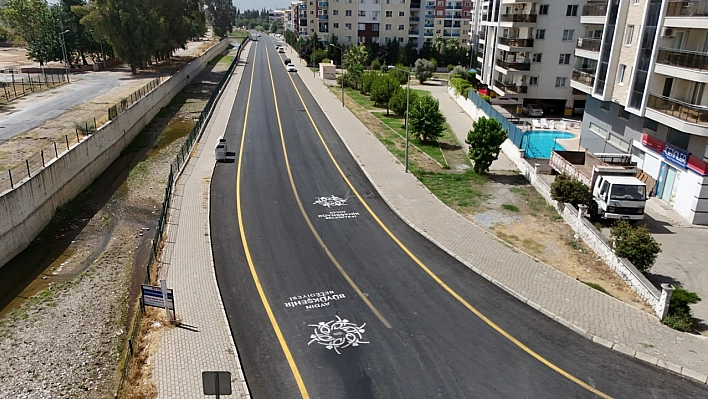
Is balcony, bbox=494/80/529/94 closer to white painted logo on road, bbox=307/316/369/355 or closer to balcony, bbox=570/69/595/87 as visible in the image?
balcony, bbox=570/69/595/87

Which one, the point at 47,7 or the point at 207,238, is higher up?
the point at 47,7

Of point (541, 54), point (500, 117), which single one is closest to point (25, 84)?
point (500, 117)

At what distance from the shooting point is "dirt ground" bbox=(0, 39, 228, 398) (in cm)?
1588

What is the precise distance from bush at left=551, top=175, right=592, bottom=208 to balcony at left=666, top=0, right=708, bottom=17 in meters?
9.97

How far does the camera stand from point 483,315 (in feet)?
56.1

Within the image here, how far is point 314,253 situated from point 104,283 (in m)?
9.24

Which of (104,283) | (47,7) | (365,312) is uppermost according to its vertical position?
(47,7)

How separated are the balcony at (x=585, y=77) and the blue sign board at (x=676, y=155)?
9.07m

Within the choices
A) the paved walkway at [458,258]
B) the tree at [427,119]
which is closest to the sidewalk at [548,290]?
the paved walkway at [458,258]

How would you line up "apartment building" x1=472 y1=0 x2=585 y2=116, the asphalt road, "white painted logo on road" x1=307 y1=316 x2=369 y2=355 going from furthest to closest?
1. "apartment building" x1=472 y1=0 x2=585 y2=116
2. "white painted logo on road" x1=307 y1=316 x2=369 y2=355
3. the asphalt road

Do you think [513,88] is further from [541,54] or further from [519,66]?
[541,54]

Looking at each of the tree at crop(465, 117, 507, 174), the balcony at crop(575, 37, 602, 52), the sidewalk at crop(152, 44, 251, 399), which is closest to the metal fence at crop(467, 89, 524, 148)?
the tree at crop(465, 117, 507, 174)

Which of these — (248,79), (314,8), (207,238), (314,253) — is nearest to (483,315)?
(314,253)

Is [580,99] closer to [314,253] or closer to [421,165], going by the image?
[421,165]
